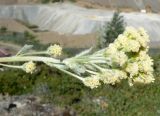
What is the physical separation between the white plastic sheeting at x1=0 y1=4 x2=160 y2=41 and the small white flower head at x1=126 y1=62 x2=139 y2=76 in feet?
130

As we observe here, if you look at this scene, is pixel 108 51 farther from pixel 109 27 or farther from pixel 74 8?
pixel 74 8

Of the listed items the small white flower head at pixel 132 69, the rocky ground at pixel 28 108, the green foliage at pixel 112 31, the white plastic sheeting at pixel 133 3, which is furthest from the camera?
the white plastic sheeting at pixel 133 3

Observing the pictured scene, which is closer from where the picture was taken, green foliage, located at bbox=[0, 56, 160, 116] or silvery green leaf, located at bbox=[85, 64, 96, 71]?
silvery green leaf, located at bbox=[85, 64, 96, 71]

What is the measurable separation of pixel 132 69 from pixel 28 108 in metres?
8.62

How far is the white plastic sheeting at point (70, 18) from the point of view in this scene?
144 ft

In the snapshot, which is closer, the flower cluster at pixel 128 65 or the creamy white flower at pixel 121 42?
the flower cluster at pixel 128 65

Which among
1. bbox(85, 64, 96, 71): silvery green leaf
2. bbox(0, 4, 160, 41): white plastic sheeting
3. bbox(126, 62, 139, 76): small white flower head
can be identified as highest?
bbox(126, 62, 139, 76): small white flower head

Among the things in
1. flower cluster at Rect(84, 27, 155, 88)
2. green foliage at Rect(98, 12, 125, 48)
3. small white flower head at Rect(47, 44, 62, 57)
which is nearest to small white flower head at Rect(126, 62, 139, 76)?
flower cluster at Rect(84, 27, 155, 88)

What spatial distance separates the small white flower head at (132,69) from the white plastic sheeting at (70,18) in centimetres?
3972

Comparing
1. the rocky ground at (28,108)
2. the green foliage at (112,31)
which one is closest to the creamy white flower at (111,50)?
the rocky ground at (28,108)

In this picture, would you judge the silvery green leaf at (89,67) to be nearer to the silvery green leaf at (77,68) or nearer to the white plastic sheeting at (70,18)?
the silvery green leaf at (77,68)

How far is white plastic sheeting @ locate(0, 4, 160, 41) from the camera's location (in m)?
44.0

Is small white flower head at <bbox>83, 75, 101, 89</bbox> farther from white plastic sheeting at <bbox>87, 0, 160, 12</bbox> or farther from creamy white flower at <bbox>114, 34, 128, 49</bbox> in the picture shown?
white plastic sheeting at <bbox>87, 0, 160, 12</bbox>

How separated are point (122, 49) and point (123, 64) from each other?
108 millimetres
